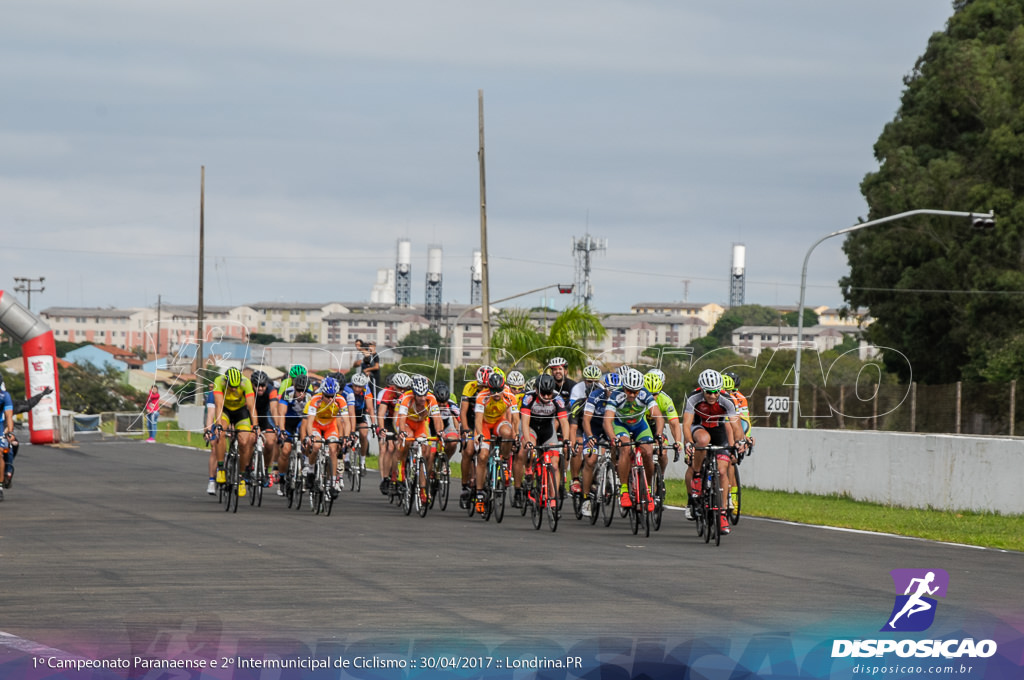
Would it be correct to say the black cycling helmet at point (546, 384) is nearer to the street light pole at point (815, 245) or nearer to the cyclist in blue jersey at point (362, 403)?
the cyclist in blue jersey at point (362, 403)

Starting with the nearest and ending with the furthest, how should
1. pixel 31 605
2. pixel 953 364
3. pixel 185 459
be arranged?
pixel 31 605 < pixel 185 459 < pixel 953 364

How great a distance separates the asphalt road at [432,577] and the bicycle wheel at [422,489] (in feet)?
1.40

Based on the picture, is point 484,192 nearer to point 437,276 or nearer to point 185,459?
point 185,459

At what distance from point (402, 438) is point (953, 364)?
3571 centimetres

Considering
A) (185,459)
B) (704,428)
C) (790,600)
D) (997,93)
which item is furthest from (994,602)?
Answer: (997,93)

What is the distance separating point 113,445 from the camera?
154 ft

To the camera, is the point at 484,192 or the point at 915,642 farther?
the point at 484,192

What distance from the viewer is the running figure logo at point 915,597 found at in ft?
32.8

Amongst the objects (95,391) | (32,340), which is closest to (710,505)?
(32,340)

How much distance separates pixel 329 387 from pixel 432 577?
27.9 feet

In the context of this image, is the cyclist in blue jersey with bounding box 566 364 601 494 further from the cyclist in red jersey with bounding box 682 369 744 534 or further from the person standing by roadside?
the person standing by roadside

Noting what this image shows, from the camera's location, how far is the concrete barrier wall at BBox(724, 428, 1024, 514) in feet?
69.8

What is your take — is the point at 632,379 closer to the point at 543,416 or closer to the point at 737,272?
the point at 543,416

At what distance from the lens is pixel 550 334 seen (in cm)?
4278
